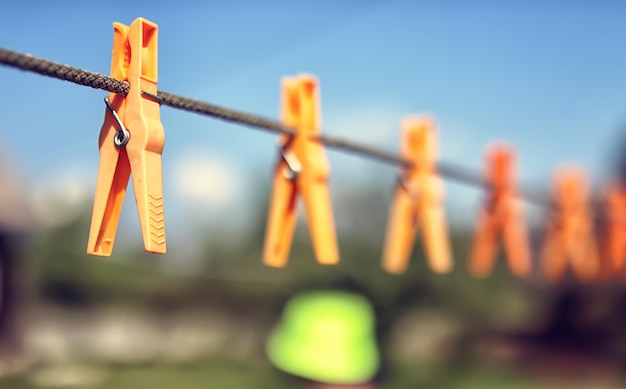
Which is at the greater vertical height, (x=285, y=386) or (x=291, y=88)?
(x=291, y=88)

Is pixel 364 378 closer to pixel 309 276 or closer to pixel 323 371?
pixel 323 371

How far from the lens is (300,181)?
1.04 meters

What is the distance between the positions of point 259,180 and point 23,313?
254 centimetres

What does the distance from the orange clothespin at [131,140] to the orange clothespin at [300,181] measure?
0.33 metres

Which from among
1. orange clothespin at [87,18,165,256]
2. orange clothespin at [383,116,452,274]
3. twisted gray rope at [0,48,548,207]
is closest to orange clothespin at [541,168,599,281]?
twisted gray rope at [0,48,548,207]

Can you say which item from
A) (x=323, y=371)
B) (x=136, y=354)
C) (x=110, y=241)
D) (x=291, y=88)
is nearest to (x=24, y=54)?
(x=110, y=241)

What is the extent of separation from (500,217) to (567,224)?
48 cm

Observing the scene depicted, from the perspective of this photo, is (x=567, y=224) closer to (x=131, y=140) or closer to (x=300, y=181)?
(x=300, y=181)

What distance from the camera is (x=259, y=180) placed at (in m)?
6.31

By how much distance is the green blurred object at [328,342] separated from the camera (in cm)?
364

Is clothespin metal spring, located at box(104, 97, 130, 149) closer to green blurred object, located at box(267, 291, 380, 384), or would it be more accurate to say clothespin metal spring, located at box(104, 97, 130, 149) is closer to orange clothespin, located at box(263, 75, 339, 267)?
orange clothespin, located at box(263, 75, 339, 267)

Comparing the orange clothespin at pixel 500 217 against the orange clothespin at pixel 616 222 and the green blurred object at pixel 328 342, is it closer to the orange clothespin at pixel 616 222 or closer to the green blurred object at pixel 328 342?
the orange clothespin at pixel 616 222

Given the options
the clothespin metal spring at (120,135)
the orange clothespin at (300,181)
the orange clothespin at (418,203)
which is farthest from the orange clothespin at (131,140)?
the orange clothespin at (418,203)

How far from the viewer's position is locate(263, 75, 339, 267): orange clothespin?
1009 mm
